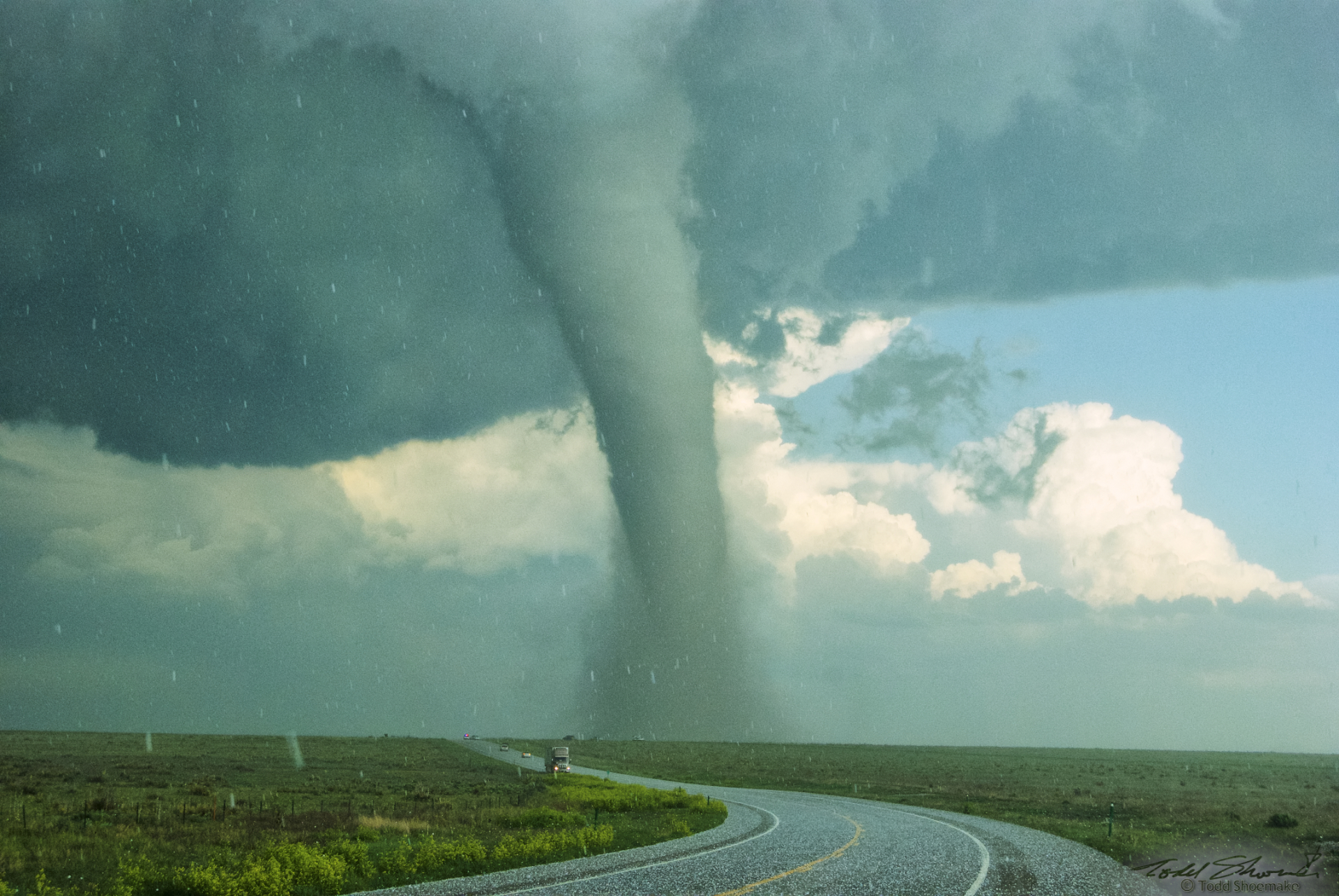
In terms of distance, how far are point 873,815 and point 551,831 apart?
1336cm

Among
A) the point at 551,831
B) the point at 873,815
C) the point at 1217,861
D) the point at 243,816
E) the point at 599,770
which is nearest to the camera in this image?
the point at 1217,861

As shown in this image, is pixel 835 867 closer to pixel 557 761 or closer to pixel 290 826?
pixel 290 826

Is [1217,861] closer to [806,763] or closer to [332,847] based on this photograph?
[332,847]

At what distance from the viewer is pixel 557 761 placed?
6281 cm

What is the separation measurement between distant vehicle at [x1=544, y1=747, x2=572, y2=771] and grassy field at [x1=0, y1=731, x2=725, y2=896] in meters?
2.54

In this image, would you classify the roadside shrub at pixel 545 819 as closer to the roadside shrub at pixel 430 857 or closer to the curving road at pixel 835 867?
the curving road at pixel 835 867

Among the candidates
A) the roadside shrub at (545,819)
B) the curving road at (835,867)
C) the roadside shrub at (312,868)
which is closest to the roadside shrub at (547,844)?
the curving road at (835,867)

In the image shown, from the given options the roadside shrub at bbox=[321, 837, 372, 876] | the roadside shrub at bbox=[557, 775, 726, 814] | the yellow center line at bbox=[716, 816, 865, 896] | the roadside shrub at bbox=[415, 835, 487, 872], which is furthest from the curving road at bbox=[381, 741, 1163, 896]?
the roadside shrub at bbox=[557, 775, 726, 814]

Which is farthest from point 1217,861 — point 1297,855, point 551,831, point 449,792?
point 449,792

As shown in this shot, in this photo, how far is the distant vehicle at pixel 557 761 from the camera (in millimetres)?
62219

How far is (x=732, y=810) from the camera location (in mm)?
33625
